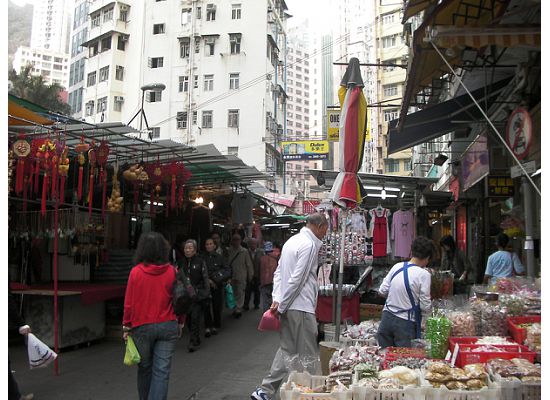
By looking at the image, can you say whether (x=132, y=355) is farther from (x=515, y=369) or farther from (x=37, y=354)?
(x=515, y=369)

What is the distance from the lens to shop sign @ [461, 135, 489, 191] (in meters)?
8.98

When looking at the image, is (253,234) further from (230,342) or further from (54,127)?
(54,127)

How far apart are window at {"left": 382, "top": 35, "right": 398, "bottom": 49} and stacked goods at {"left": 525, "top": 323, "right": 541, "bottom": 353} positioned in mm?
54185

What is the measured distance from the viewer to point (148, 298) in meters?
4.66

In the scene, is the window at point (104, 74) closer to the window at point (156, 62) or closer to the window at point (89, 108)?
the window at point (89, 108)

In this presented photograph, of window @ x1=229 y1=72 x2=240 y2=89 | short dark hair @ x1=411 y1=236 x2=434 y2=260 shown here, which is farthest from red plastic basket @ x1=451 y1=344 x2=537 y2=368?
window @ x1=229 y1=72 x2=240 y2=89

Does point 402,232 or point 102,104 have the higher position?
point 102,104

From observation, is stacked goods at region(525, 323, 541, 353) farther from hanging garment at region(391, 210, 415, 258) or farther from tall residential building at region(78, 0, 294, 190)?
tall residential building at region(78, 0, 294, 190)

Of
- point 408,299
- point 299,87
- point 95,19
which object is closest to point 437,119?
point 408,299

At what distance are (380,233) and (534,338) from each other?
710cm

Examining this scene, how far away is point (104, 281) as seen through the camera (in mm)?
9766

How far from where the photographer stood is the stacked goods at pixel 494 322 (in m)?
4.32

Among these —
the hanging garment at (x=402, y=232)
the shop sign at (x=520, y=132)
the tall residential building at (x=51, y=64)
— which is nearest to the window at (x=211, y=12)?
the tall residential building at (x=51, y=64)

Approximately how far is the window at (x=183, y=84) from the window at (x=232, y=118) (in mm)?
4243
